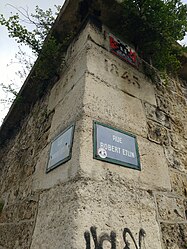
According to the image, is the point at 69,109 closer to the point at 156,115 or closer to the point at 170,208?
the point at 156,115

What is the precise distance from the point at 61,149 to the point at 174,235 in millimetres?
868

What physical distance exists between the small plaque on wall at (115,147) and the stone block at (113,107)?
0.26ft

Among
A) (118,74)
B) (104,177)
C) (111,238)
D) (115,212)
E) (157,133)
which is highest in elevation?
(118,74)

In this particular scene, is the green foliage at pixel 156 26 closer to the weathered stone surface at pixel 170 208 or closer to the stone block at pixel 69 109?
the stone block at pixel 69 109

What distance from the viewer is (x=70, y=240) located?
778mm

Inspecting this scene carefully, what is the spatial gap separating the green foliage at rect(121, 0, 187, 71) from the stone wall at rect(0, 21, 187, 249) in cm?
27

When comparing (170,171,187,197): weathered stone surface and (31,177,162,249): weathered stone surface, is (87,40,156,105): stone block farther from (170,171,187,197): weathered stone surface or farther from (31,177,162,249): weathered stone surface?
(31,177,162,249): weathered stone surface

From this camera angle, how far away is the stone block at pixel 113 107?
1.21 metres

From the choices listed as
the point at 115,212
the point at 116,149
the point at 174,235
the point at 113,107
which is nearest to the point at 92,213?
the point at 115,212

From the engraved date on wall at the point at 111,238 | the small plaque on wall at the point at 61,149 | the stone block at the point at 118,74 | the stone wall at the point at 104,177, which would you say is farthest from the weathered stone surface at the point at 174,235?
the stone block at the point at 118,74

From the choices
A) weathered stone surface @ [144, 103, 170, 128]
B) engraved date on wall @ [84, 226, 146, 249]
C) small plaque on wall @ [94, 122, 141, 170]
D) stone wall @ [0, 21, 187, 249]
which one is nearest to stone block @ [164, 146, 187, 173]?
stone wall @ [0, 21, 187, 249]

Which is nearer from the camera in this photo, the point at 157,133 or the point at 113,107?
the point at 113,107

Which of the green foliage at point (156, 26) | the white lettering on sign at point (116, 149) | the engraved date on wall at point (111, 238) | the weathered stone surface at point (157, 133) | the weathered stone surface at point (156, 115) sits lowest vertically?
the engraved date on wall at point (111, 238)

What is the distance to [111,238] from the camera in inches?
33.9
